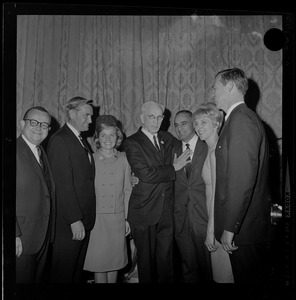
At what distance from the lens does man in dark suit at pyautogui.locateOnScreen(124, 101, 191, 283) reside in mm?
2002

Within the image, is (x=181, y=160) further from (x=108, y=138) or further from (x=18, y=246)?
(x=18, y=246)

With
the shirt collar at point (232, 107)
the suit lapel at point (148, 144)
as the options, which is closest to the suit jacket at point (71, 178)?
the suit lapel at point (148, 144)

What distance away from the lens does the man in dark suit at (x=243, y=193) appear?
194 centimetres

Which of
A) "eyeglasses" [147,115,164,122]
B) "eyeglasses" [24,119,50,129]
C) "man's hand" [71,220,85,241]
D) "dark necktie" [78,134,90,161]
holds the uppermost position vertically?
"eyeglasses" [147,115,164,122]

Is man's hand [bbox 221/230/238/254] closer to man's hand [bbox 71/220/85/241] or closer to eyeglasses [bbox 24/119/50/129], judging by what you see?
man's hand [bbox 71/220/85/241]

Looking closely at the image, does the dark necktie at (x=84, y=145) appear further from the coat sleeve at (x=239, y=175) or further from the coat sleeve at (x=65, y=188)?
the coat sleeve at (x=239, y=175)

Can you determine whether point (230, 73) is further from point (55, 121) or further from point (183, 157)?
point (55, 121)

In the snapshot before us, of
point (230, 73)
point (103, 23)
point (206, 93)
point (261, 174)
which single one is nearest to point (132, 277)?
point (261, 174)

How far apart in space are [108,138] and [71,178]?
25 centimetres

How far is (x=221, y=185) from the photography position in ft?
6.45

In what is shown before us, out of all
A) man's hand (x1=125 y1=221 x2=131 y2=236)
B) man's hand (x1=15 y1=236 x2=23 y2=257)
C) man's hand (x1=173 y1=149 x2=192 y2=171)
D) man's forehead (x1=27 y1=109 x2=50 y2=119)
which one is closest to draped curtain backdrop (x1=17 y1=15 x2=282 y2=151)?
man's forehead (x1=27 y1=109 x2=50 y2=119)

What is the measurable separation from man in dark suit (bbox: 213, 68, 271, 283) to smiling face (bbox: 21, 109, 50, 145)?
2.59ft

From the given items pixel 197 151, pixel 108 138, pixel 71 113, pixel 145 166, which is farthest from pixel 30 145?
pixel 197 151

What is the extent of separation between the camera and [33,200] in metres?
1.94
